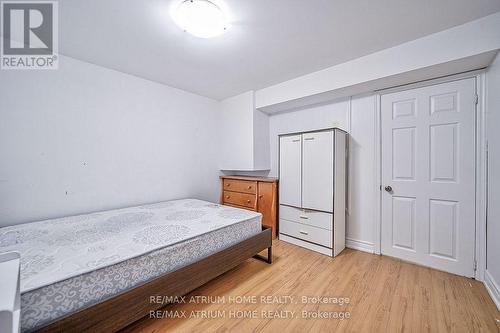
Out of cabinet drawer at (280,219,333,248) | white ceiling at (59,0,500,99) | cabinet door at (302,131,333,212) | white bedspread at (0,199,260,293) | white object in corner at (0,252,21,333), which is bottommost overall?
cabinet drawer at (280,219,333,248)

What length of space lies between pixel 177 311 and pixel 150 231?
0.68 metres

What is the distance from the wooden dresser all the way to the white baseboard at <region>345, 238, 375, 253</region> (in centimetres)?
105

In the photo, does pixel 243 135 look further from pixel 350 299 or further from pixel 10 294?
pixel 10 294

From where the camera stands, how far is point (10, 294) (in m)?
0.57

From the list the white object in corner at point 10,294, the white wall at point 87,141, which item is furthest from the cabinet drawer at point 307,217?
the white object in corner at point 10,294

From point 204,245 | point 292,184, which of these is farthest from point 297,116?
point 204,245

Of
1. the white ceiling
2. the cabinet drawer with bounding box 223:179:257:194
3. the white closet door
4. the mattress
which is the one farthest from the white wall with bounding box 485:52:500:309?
the cabinet drawer with bounding box 223:179:257:194

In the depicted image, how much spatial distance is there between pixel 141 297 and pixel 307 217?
2.06 m

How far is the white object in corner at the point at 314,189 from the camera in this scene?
2406 millimetres

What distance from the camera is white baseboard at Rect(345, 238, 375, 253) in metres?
2.51

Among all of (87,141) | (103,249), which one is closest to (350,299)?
(103,249)

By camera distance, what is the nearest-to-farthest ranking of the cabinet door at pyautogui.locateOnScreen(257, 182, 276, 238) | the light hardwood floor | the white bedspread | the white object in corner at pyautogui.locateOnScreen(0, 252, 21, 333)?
the white object in corner at pyautogui.locateOnScreen(0, 252, 21, 333) < the white bedspread < the light hardwood floor < the cabinet door at pyautogui.locateOnScreen(257, 182, 276, 238)

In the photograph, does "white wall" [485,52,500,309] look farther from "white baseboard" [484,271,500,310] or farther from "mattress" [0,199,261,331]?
"mattress" [0,199,261,331]

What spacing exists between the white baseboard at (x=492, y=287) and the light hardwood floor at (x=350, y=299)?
0.04 meters
